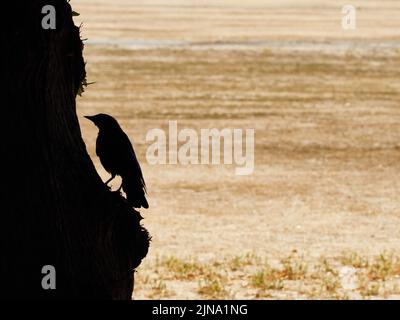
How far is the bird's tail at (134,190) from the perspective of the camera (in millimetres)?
4883

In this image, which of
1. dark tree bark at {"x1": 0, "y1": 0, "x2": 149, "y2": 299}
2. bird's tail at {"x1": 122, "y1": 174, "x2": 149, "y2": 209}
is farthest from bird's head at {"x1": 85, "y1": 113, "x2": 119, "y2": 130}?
dark tree bark at {"x1": 0, "y1": 0, "x2": 149, "y2": 299}

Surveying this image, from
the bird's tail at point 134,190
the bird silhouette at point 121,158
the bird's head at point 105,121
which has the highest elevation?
the bird's head at point 105,121

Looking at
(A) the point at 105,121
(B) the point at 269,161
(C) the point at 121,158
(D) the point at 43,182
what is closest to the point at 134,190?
(C) the point at 121,158

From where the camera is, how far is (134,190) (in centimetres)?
491

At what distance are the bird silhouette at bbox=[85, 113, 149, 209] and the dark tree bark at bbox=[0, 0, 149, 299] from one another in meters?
0.31

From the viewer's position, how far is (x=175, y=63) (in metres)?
37.3

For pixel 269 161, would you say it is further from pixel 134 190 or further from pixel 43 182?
pixel 43 182

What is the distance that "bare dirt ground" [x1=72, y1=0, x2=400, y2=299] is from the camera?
10.5 m

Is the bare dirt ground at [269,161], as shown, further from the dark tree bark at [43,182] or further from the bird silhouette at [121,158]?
the dark tree bark at [43,182]

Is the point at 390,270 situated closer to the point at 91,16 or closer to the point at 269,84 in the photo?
the point at 269,84

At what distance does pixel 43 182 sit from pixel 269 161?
13.7 meters

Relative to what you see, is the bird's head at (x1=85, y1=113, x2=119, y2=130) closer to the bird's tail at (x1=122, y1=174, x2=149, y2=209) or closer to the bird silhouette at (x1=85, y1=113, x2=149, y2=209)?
the bird silhouette at (x1=85, y1=113, x2=149, y2=209)

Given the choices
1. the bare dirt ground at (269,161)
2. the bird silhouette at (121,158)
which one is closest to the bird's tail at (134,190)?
the bird silhouette at (121,158)

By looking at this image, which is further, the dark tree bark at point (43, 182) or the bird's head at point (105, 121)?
the bird's head at point (105, 121)
